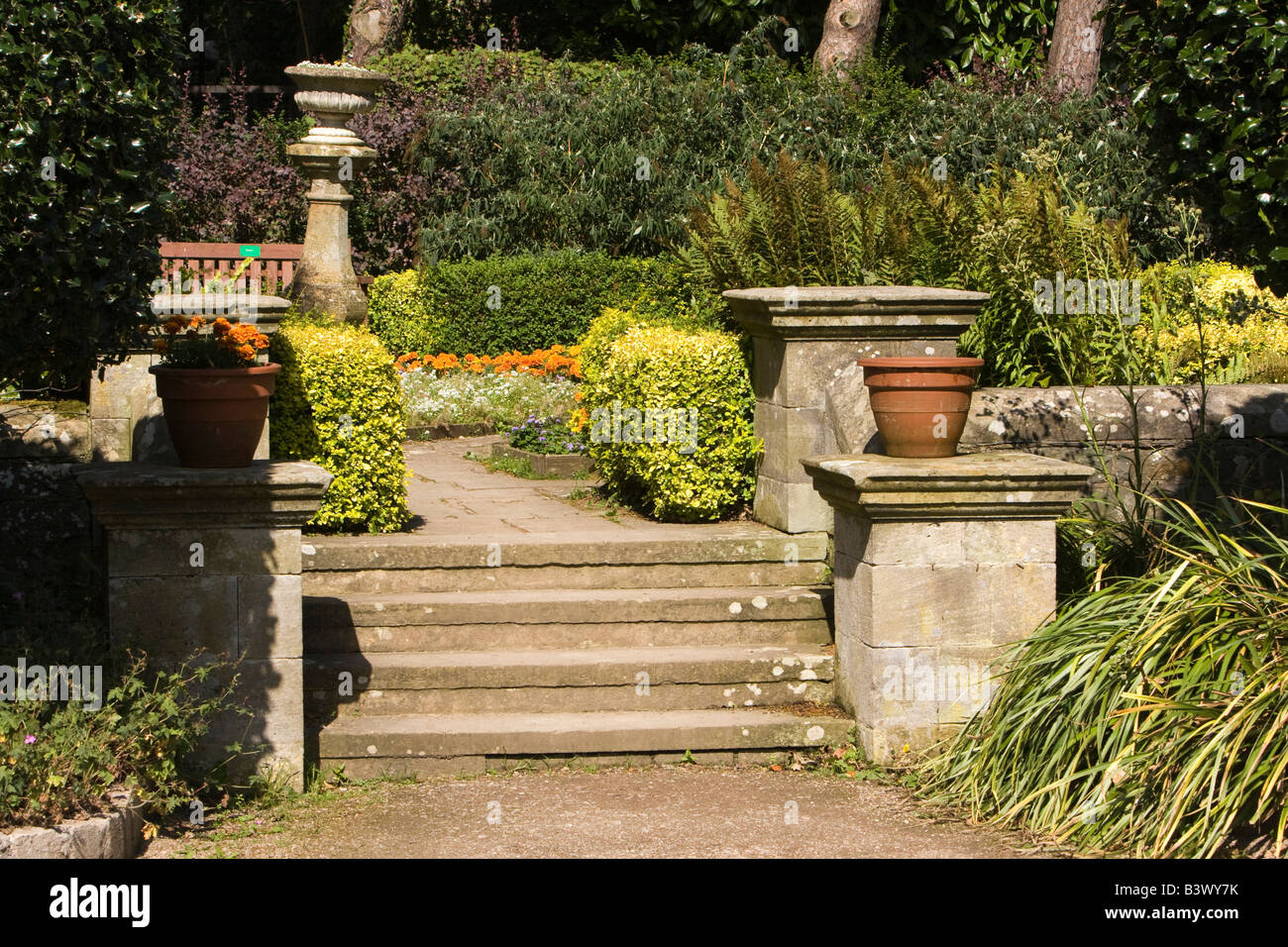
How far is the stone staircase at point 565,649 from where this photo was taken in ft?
19.0

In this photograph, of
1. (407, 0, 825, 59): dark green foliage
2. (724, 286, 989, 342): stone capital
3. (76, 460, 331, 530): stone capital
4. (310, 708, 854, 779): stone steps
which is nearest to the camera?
(76, 460, 331, 530): stone capital

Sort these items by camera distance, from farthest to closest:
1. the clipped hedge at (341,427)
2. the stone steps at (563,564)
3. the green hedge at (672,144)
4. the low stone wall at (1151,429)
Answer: the green hedge at (672,144), the clipped hedge at (341,427), the stone steps at (563,564), the low stone wall at (1151,429)

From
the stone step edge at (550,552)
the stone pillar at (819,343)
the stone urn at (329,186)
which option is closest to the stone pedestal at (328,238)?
the stone urn at (329,186)

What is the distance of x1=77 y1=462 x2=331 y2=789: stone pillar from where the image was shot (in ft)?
17.5

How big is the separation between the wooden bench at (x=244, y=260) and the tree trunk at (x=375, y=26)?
396 centimetres

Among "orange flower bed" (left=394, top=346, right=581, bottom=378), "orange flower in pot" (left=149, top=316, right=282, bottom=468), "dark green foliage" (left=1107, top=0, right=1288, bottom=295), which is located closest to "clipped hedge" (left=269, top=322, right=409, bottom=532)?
"orange flower in pot" (left=149, top=316, right=282, bottom=468)

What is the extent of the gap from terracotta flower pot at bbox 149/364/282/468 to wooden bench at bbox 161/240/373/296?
8.34m

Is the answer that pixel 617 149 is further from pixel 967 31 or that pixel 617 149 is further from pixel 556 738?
pixel 556 738

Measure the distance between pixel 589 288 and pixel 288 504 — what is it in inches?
360

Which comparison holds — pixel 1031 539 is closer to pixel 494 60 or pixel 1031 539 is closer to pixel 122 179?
pixel 122 179

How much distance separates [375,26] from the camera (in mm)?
17672

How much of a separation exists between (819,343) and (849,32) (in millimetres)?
10929

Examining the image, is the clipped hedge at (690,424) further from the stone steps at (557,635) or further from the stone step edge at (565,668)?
the stone step edge at (565,668)

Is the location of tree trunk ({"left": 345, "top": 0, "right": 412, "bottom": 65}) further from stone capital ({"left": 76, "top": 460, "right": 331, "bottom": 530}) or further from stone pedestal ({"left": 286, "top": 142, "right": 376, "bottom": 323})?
stone capital ({"left": 76, "top": 460, "right": 331, "bottom": 530})
